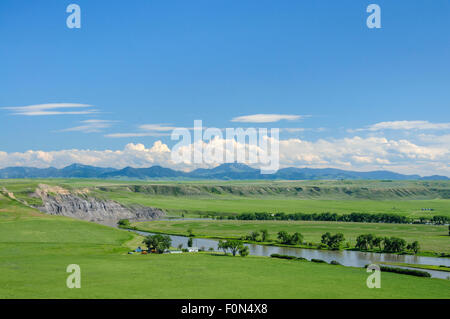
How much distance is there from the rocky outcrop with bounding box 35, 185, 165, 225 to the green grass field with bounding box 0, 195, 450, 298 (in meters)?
78.2

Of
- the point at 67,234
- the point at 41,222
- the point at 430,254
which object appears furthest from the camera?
the point at 41,222

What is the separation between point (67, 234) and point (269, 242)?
5032 centimetres

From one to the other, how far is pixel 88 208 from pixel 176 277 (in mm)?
132163

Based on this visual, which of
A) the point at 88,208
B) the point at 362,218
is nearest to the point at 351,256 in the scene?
the point at 362,218

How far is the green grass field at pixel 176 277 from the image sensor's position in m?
49.4

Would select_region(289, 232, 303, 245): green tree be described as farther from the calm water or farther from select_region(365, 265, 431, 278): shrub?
select_region(365, 265, 431, 278): shrub

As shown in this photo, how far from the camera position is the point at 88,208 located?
180 m

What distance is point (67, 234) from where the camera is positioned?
10388cm

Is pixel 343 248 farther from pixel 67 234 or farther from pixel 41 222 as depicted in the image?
pixel 41 222

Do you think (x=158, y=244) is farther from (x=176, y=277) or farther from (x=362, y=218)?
(x=362, y=218)

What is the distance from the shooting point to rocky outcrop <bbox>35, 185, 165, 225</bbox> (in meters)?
168

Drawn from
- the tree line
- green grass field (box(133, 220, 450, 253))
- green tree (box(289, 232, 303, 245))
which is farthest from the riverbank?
the tree line
